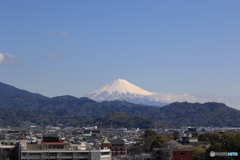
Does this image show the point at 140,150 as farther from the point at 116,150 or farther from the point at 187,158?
the point at 187,158

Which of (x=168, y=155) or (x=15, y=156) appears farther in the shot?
(x=168, y=155)

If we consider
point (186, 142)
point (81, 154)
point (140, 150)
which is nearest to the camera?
point (81, 154)

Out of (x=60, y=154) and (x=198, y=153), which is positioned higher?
(x=60, y=154)

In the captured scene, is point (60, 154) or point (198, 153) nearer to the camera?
point (60, 154)

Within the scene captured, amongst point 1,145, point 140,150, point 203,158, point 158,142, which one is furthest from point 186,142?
point 1,145

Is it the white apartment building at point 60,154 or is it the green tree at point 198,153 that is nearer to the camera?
the white apartment building at point 60,154

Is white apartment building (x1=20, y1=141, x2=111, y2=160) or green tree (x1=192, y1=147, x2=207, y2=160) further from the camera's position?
green tree (x1=192, y1=147, x2=207, y2=160)

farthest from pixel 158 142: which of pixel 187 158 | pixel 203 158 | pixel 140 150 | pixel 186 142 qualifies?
pixel 203 158

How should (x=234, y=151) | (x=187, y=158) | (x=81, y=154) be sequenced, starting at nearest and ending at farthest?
(x=234, y=151) → (x=81, y=154) → (x=187, y=158)

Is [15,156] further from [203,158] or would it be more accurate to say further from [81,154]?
[203,158]
